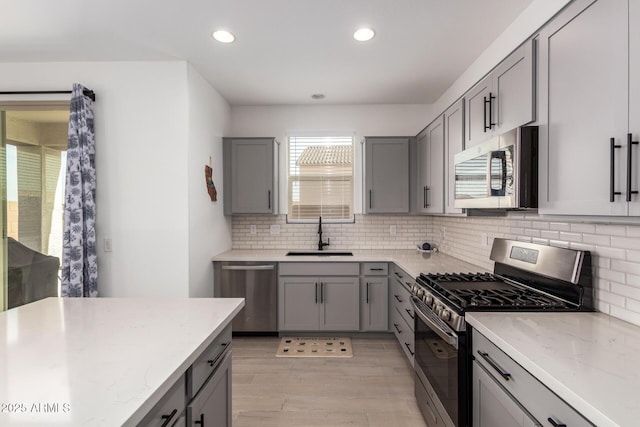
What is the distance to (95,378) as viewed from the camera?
3.03ft

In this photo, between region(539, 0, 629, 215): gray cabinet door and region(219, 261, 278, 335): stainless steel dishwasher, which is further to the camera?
region(219, 261, 278, 335): stainless steel dishwasher

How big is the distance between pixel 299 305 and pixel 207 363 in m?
2.24

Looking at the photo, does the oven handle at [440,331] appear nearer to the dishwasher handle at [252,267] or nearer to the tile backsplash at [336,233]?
the dishwasher handle at [252,267]

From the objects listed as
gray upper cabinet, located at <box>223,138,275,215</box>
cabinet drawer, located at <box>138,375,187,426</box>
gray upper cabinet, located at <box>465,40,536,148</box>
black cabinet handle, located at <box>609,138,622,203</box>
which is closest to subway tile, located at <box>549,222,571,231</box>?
gray upper cabinet, located at <box>465,40,536,148</box>

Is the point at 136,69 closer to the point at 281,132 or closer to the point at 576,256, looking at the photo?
the point at 281,132

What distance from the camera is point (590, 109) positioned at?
127 cm

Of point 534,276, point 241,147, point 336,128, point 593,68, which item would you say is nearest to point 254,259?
point 241,147

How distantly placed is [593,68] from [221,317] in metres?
1.84

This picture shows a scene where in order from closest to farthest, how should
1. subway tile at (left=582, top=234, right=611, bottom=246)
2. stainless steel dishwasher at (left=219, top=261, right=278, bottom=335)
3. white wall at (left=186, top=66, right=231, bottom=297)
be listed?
subway tile at (left=582, top=234, right=611, bottom=246) < white wall at (left=186, top=66, right=231, bottom=297) < stainless steel dishwasher at (left=219, top=261, right=278, bottom=335)

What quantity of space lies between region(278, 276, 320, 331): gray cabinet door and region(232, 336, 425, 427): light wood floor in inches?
12.4

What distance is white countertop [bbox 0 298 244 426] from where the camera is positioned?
0.79 meters

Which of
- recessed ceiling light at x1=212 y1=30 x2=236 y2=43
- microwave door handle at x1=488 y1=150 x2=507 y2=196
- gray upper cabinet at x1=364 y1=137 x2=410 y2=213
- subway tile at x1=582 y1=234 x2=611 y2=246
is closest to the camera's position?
subway tile at x1=582 y1=234 x2=611 y2=246

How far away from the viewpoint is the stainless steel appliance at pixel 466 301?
1.62 m

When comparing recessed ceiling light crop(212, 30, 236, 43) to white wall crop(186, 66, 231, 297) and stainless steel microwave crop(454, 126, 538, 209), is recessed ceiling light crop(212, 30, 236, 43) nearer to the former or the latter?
white wall crop(186, 66, 231, 297)
